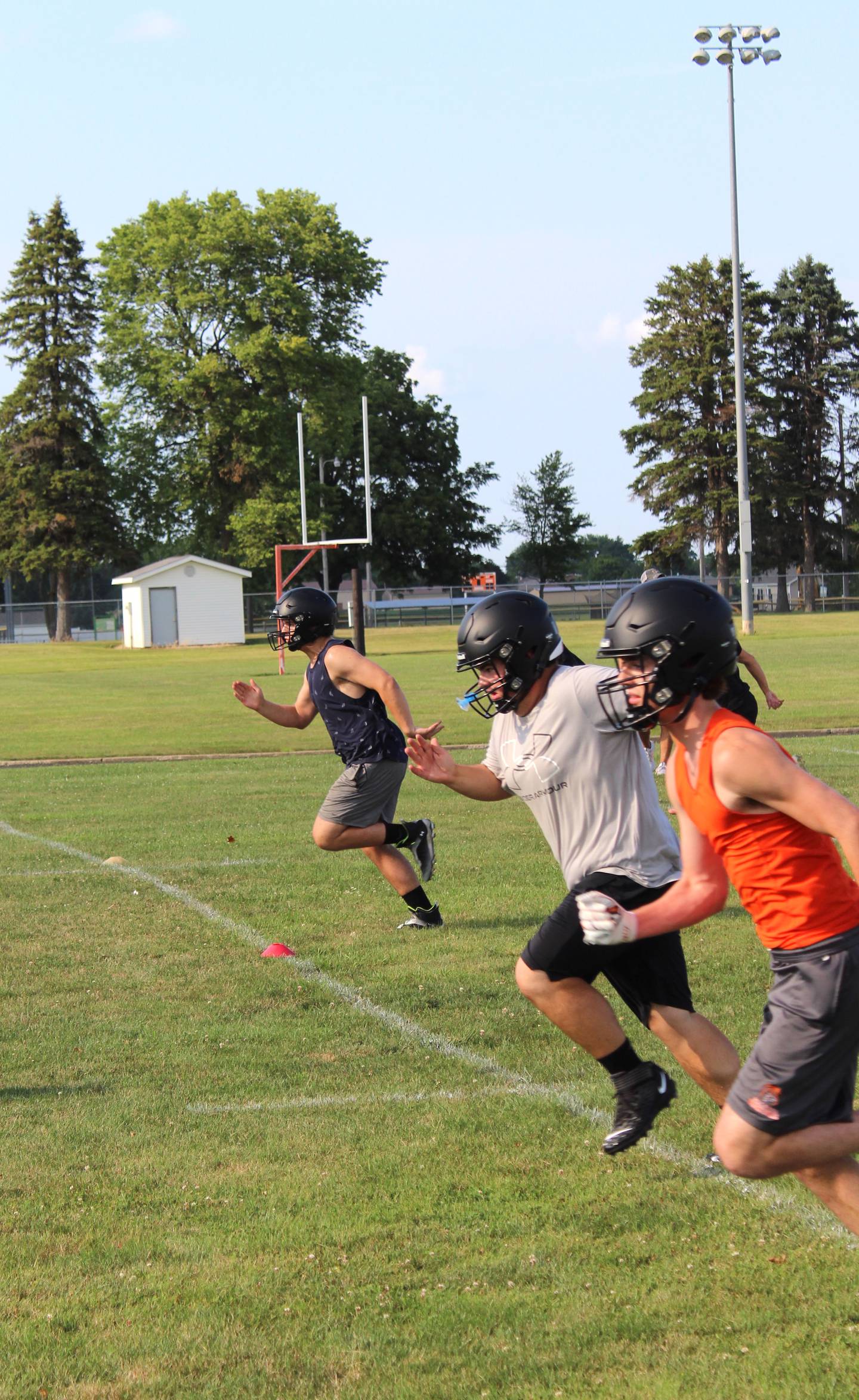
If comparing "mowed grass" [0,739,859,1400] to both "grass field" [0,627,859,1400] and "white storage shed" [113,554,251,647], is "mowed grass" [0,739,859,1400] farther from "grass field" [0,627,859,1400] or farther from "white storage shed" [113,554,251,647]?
"white storage shed" [113,554,251,647]

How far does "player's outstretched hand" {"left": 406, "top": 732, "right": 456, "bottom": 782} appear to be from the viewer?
5.32 m

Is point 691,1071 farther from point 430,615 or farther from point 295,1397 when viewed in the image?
point 430,615

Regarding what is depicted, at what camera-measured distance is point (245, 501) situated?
235 ft

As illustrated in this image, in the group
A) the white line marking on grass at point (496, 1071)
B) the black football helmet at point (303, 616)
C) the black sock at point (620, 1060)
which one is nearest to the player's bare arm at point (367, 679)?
the black football helmet at point (303, 616)

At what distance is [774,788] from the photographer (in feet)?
12.0

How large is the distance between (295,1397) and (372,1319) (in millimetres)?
426

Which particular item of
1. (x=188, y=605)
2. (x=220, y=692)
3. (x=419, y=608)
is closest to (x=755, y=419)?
(x=419, y=608)

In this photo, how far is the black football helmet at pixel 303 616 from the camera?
347 inches

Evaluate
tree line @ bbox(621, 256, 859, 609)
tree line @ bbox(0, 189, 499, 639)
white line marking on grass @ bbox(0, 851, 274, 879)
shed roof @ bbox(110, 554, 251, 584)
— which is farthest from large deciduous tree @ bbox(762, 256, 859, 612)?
white line marking on grass @ bbox(0, 851, 274, 879)

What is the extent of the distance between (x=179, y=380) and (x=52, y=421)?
7.47m

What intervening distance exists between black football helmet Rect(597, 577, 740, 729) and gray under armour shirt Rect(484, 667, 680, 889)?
38.6 inches

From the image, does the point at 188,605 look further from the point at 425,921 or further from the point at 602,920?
the point at 602,920

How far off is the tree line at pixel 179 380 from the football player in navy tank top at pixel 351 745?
201 ft

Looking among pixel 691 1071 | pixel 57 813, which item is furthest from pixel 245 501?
pixel 691 1071
